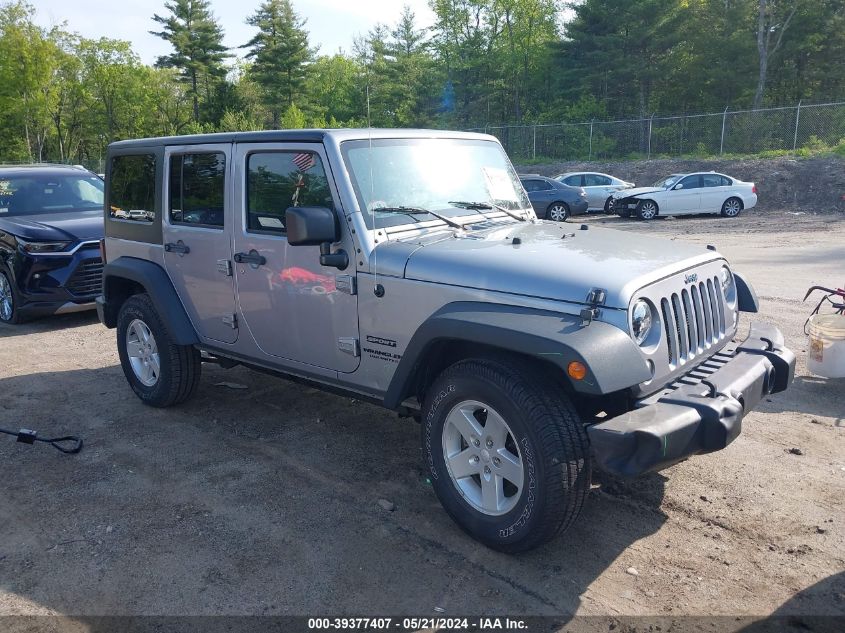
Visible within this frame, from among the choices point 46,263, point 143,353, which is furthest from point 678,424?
point 46,263

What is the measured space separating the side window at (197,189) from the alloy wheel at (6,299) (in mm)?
4841

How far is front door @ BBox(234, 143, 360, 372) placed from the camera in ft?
13.9

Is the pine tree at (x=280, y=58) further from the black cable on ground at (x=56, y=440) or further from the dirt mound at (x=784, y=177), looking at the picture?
the black cable on ground at (x=56, y=440)

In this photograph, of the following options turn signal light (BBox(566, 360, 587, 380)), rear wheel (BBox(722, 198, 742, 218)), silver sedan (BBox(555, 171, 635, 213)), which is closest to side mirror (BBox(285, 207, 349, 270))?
turn signal light (BBox(566, 360, 587, 380))

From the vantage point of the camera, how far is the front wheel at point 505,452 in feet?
10.6

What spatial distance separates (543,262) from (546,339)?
2.00ft

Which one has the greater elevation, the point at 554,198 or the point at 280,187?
the point at 280,187

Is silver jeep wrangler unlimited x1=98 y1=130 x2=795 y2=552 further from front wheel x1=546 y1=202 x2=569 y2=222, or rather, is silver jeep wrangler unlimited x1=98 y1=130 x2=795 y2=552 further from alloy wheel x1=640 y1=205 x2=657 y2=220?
alloy wheel x1=640 y1=205 x2=657 y2=220

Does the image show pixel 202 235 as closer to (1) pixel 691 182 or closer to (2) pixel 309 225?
(2) pixel 309 225

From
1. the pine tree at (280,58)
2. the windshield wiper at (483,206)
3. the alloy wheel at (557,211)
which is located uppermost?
the pine tree at (280,58)

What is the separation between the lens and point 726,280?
4.35m

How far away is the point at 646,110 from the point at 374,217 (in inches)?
1621

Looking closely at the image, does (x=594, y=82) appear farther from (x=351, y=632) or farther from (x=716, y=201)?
(x=351, y=632)

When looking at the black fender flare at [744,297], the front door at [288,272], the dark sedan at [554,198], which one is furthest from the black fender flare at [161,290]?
the dark sedan at [554,198]
